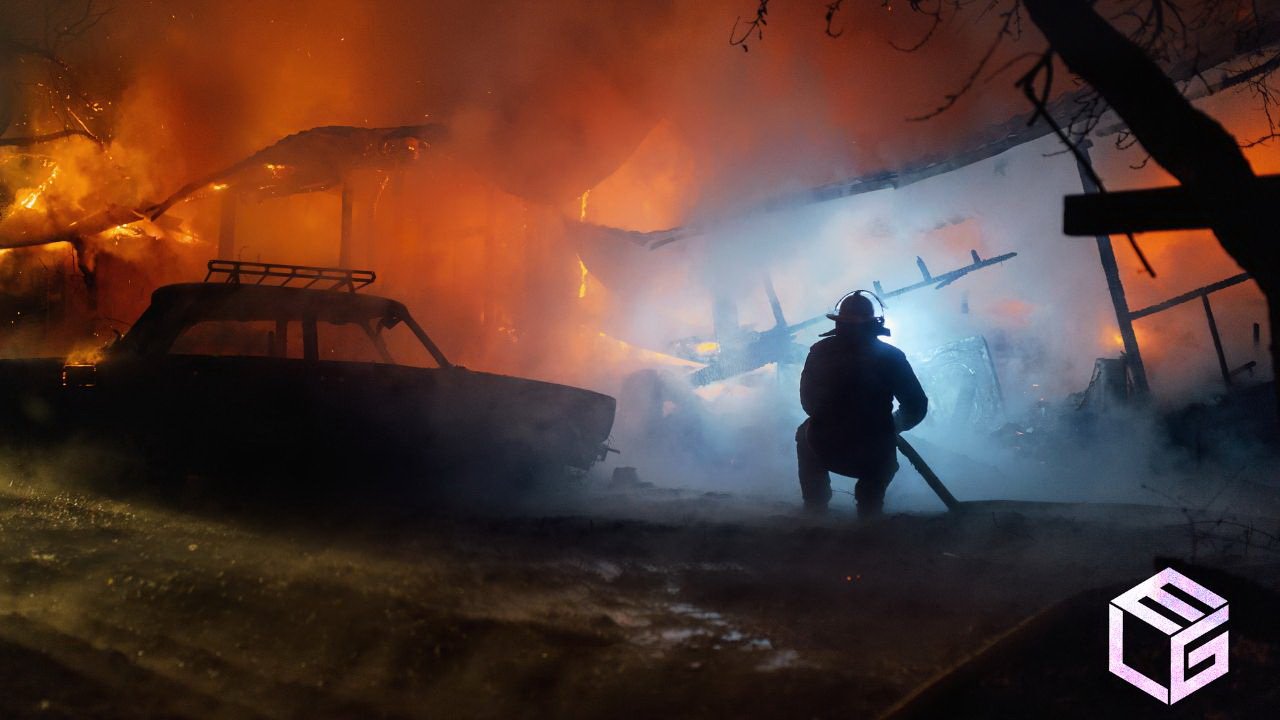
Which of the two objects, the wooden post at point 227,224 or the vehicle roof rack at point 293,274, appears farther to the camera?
the wooden post at point 227,224

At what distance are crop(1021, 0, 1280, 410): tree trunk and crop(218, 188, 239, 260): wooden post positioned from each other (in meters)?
10.9

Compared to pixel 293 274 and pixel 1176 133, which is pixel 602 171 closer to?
pixel 293 274

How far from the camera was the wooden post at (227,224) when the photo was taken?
10.2 meters

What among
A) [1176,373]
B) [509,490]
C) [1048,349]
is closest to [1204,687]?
[509,490]

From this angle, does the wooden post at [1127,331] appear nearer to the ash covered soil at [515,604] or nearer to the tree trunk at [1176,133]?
the ash covered soil at [515,604]

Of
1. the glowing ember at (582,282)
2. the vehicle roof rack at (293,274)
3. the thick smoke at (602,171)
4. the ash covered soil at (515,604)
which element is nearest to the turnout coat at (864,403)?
the ash covered soil at (515,604)

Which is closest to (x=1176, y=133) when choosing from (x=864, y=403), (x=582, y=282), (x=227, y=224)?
(x=864, y=403)

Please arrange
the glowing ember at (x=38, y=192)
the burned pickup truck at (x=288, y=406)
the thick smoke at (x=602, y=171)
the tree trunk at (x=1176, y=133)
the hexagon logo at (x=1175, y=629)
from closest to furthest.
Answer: the hexagon logo at (x=1175, y=629) → the tree trunk at (x=1176, y=133) → the burned pickup truck at (x=288, y=406) → the thick smoke at (x=602, y=171) → the glowing ember at (x=38, y=192)

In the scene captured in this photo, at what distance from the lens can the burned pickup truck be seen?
421 centimetres

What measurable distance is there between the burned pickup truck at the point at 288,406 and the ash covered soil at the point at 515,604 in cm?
48

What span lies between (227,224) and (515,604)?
1000cm

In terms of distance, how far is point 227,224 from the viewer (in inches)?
402

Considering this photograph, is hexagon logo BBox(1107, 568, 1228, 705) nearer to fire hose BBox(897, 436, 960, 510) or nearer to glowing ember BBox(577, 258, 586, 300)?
fire hose BBox(897, 436, 960, 510)

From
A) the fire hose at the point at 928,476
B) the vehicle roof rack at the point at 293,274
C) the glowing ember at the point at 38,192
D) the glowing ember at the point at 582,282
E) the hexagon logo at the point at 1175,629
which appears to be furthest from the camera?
the glowing ember at the point at 582,282
